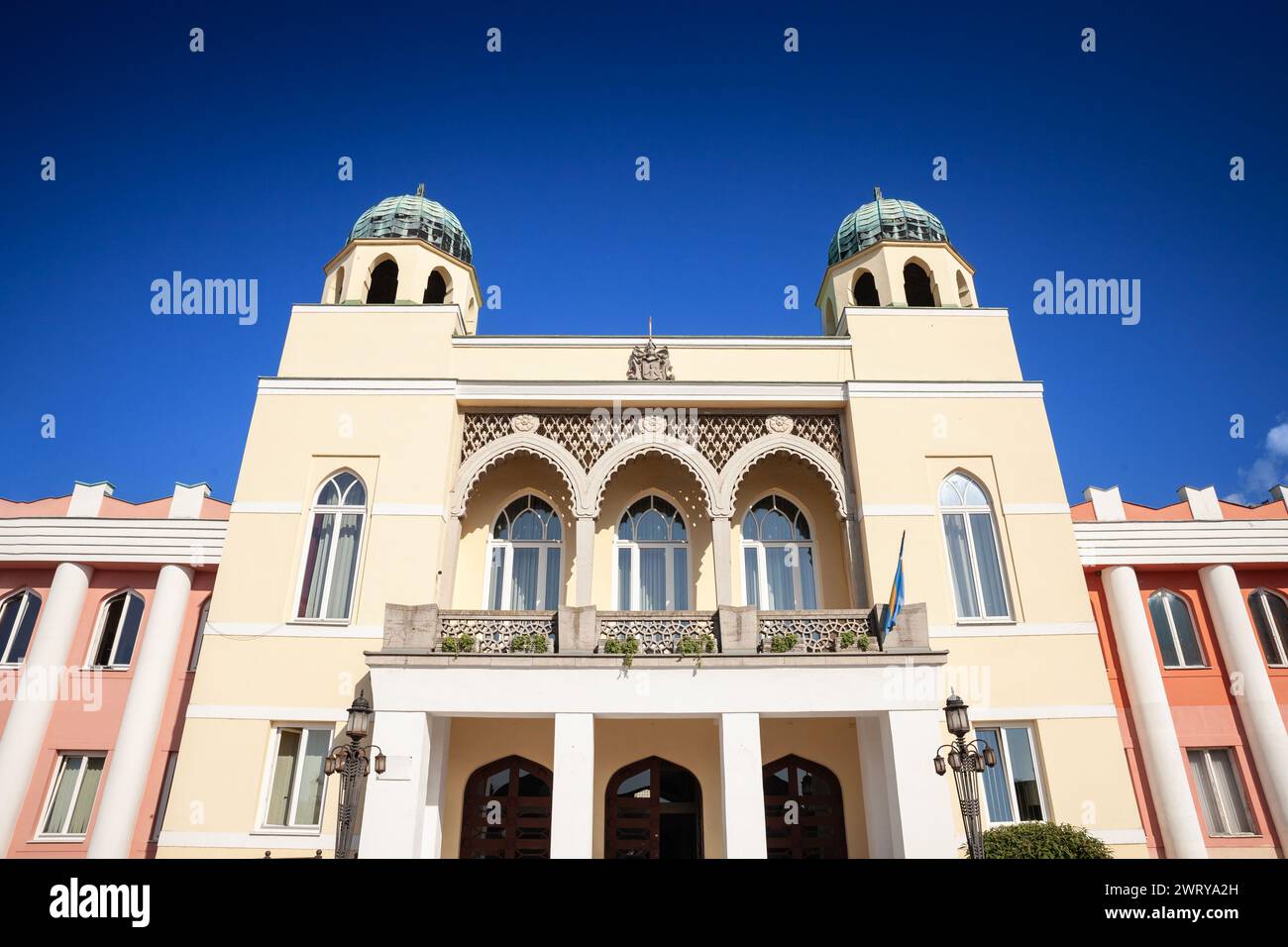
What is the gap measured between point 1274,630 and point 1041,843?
920cm

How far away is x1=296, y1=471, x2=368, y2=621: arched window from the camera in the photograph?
45.9ft

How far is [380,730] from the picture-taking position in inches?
470

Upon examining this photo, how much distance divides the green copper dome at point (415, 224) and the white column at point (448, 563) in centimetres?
759

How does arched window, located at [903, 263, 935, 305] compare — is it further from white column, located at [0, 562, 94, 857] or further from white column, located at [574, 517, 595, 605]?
white column, located at [0, 562, 94, 857]

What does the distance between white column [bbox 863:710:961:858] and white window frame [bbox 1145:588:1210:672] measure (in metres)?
7.21

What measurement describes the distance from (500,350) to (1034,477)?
10.9m

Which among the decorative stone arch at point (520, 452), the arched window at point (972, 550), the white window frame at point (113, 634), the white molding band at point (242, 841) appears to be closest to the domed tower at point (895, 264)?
the arched window at point (972, 550)

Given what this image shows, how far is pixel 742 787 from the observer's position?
11.7 m

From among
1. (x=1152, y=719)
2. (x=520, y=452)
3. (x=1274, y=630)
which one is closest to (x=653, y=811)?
(x=520, y=452)

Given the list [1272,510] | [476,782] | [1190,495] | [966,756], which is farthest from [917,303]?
[476,782]

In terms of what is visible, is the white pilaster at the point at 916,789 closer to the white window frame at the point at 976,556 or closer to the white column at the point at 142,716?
the white window frame at the point at 976,556

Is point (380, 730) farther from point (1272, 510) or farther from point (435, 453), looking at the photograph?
point (1272, 510)

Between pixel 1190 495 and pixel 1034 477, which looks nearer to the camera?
pixel 1034 477

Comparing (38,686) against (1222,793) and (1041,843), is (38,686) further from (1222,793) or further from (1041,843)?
(1222,793)
